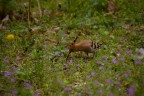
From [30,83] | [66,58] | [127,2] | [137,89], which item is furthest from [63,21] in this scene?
[137,89]

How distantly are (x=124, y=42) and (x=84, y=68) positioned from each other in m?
2.12

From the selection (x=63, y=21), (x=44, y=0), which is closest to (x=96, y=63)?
(x=63, y=21)

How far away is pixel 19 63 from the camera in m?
7.61

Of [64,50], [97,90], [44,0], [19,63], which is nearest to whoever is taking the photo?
[97,90]

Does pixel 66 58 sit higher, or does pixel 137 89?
pixel 137 89

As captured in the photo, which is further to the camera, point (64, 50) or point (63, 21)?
point (63, 21)

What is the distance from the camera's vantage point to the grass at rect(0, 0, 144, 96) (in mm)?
5591

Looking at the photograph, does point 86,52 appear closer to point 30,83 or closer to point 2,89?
point 30,83

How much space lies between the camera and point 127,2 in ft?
37.5

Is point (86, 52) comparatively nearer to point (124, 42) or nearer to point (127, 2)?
point (124, 42)

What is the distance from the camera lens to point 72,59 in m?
7.82

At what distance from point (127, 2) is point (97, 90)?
660 cm

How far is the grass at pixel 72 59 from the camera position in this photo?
5591 millimetres

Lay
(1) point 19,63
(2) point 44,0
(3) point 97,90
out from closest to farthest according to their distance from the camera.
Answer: (3) point 97,90
(1) point 19,63
(2) point 44,0
